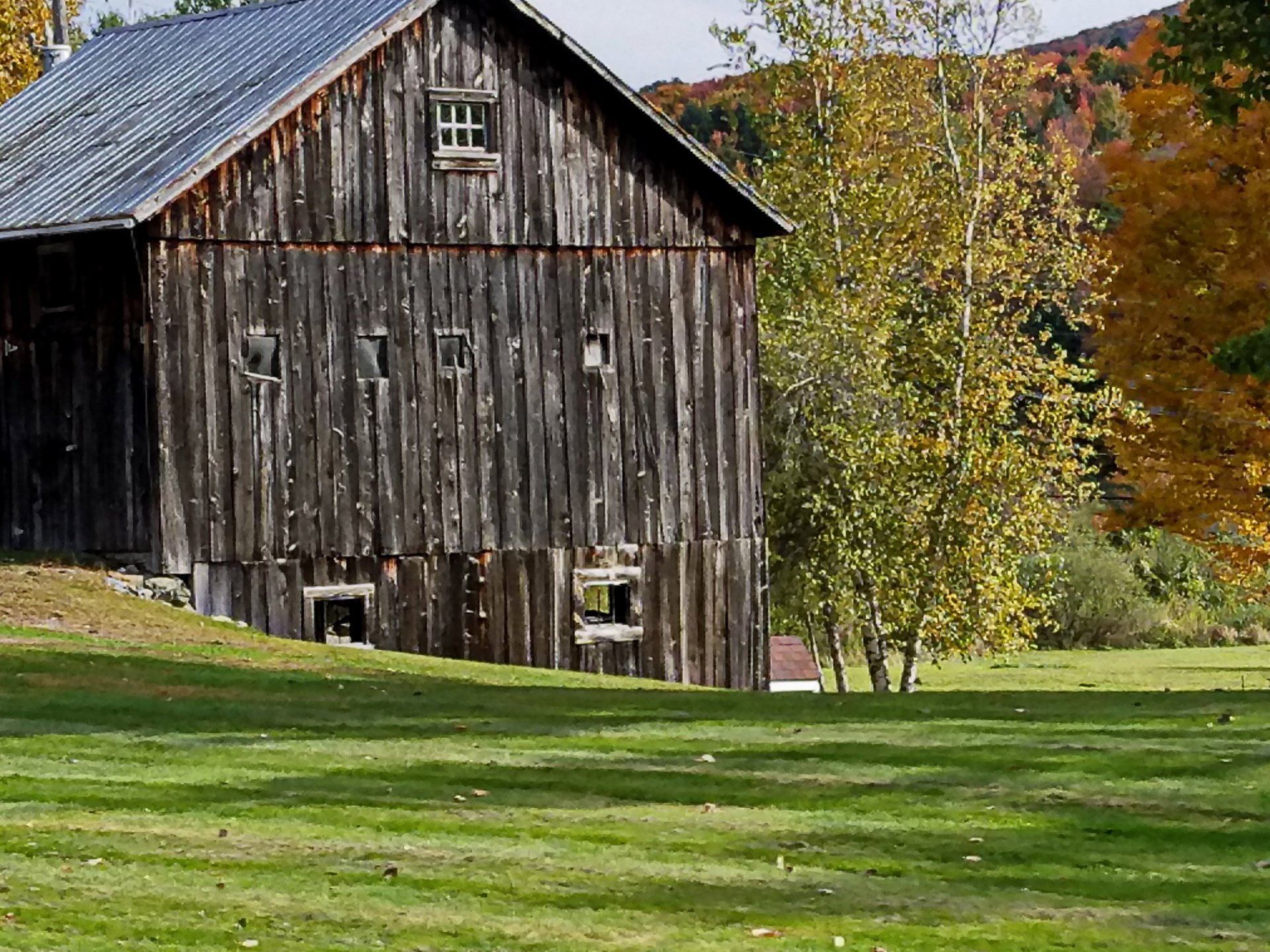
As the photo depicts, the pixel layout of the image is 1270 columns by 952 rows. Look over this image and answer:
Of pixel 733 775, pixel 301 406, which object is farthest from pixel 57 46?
pixel 733 775

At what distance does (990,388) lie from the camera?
39.9 meters

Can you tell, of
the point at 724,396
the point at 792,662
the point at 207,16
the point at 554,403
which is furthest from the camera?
the point at 792,662

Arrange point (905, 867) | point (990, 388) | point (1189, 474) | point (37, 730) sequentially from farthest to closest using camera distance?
point (990, 388) < point (1189, 474) < point (37, 730) < point (905, 867)

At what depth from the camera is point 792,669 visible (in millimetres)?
47812

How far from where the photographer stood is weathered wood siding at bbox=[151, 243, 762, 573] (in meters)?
26.9

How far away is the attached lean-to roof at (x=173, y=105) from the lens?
2647cm

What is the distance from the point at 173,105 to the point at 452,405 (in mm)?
5333

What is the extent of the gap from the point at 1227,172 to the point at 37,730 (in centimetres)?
2284

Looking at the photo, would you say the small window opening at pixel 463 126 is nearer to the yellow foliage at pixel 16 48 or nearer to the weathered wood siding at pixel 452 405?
the weathered wood siding at pixel 452 405

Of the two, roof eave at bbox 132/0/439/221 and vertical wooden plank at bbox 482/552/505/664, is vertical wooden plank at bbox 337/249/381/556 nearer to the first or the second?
vertical wooden plank at bbox 482/552/505/664

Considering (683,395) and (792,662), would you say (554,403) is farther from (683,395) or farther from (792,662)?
(792,662)

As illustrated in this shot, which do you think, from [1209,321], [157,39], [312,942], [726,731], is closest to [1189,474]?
[1209,321]

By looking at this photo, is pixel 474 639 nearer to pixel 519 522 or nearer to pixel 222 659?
pixel 519 522

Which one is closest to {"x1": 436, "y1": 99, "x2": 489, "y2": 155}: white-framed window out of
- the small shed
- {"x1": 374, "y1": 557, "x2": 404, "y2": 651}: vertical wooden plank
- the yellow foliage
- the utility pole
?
{"x1": 374, "y1": 557, "x2": 404, "y2": 651}: vertical wooden plank
